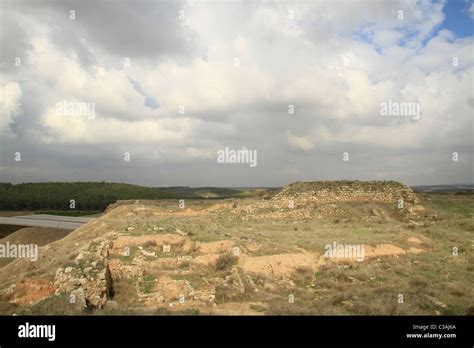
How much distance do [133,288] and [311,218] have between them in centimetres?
2314

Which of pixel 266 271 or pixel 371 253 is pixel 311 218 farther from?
pixel 266 271

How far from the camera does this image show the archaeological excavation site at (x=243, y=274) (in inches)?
422

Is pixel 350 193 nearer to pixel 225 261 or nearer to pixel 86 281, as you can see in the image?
pixel 225 261

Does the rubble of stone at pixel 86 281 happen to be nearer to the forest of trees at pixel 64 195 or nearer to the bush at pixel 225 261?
the bush at pixel 225 261

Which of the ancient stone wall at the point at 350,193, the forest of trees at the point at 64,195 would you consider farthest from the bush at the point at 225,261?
the forest of trees at the point at 64,195

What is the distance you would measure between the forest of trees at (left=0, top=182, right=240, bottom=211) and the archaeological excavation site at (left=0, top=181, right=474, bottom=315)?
6724 centimetres

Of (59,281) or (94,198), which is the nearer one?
(59,281)

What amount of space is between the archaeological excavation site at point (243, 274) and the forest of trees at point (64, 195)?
67239mm

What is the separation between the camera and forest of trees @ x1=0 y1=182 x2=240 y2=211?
82.4 metres

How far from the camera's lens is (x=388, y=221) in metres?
31.3
